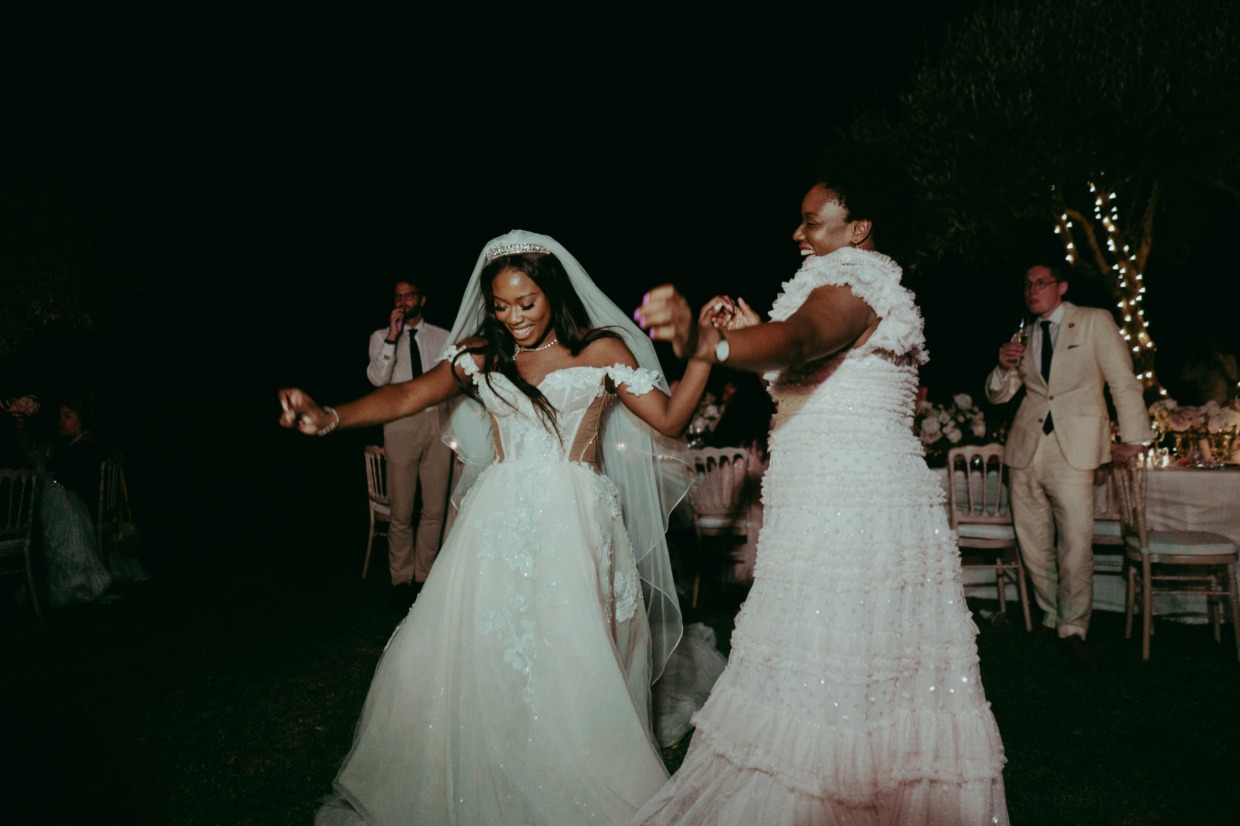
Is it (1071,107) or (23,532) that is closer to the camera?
(23,532)

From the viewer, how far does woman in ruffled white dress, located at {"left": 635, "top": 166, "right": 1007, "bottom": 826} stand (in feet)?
5.82

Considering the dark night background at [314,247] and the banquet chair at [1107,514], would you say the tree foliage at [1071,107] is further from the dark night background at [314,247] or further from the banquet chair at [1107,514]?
the banquet chair at [1107,514]

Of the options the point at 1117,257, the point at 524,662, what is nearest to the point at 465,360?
the point at 524,662

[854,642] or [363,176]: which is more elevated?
[363,176]

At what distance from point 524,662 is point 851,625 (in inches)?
43.2

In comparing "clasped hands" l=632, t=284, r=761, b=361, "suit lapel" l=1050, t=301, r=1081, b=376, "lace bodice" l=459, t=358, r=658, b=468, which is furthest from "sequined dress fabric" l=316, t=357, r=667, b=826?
"suit lapel" l=1050, t=301, r=1081, b=376

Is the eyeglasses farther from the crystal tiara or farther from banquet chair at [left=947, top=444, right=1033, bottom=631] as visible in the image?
the crystal tiara

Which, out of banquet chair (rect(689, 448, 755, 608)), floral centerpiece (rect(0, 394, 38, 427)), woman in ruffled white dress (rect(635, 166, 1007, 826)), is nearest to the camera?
woman in ruffled white dress (rect(635, 166, 1007, 826))

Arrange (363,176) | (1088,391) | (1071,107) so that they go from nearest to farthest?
(1088,391) → (1071,107) → (363,176)

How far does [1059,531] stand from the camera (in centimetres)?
445

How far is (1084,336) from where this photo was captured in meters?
4.32

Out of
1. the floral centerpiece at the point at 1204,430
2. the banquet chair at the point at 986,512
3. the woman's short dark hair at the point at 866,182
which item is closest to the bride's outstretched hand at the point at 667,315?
the woman's short dark hair at the point at 866,182

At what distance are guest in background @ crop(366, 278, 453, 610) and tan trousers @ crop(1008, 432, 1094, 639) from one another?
3819 mm

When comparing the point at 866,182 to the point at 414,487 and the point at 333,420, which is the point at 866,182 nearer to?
the point at 333,420
